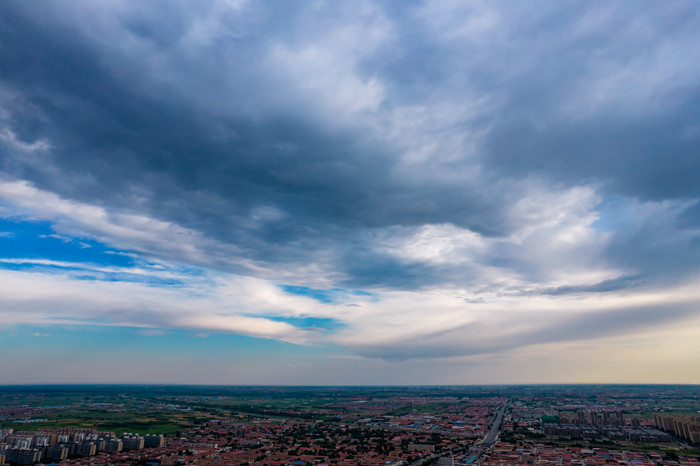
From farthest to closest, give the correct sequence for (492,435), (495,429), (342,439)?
(495,429) → (492,435) → (342,439)

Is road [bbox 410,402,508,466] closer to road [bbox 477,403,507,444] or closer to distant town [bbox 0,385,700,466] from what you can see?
road [bbox 477,403,507,444]

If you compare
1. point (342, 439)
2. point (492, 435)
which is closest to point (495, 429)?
point (492, 435)

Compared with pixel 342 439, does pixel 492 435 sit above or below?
below

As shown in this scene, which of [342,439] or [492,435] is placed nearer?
[342,439]

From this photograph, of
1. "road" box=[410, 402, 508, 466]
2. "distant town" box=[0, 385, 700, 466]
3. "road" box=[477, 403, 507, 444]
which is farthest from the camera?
"road" box=[477, 403, 507, 444]

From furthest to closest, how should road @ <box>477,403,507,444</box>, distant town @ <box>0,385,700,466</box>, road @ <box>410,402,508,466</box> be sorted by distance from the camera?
road @ <box>477,403,507,444</box>
road @ <box>410,402,508,466</box>
distant town @ <box>0,385,700,466</box>

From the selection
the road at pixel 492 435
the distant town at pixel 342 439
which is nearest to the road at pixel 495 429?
the road at pixel 492 435

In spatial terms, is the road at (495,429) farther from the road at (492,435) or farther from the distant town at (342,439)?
the distant town at (342,439)

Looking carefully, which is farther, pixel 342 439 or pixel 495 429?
pixel 495 429

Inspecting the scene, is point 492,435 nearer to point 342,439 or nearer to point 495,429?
point 495,429

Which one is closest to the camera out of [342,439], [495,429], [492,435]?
[342,439]

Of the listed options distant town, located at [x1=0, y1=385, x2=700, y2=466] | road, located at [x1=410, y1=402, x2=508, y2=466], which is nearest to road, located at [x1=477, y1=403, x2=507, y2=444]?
road, located at [x1=410, y1=402, x2=508, y2=466]

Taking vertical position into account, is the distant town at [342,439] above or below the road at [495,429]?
above
